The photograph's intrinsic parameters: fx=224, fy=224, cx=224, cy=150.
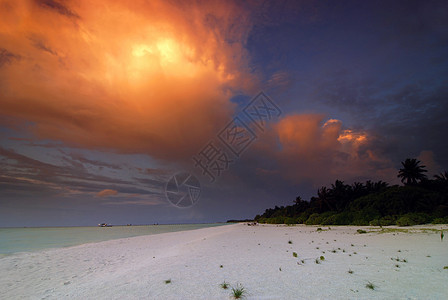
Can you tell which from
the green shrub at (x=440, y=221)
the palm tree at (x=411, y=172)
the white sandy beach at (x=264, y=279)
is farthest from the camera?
the palm tree at (x=411, y=172)

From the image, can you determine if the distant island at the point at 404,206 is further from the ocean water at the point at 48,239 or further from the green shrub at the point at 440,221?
the ocean water at the point at 48,239

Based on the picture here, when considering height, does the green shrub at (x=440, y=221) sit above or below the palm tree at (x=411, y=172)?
below

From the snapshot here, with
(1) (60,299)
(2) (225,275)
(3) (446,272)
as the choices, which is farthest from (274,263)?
(1) (60,299)

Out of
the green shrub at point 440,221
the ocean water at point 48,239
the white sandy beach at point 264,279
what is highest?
the ocean water at point 48,239

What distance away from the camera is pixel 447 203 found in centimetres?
3612

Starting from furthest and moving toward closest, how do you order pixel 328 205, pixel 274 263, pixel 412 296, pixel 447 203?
pixel 328 205, pixel 447 203, pixel 274 263, pixel 412 296

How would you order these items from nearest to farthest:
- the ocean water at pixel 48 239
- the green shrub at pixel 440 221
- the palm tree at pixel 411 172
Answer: the ocean water at pixel 48 239
the green shrub at pixel 440 221
the palm tree at pixel 411 172

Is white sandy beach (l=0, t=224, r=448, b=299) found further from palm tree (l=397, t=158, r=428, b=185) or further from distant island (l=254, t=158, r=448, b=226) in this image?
palm tree (l=397, t=158, r=428, b=185)

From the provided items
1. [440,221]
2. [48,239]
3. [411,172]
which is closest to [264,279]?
[440,221]

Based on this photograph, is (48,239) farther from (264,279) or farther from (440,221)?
(440,221)

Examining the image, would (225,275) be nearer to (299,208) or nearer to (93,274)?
(93,274)

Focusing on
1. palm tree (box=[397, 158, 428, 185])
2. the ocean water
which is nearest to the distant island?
palm tree (box=[397, 158, 428, 185])

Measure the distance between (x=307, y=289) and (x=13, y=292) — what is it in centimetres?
1043

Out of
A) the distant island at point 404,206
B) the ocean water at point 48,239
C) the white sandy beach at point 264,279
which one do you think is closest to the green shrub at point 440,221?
the distant island at point 404,206
